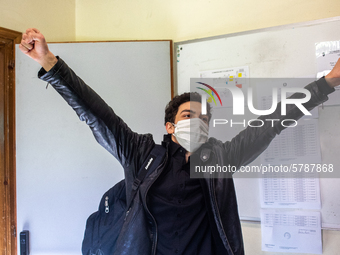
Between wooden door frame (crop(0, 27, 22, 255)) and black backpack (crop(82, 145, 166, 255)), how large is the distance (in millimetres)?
787

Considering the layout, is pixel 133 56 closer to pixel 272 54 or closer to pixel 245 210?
pixel 272 54

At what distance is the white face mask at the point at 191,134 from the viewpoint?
134cm

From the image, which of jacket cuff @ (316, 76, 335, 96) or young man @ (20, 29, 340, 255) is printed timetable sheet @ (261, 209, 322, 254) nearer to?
young man @ (20, 29, 340, 255)

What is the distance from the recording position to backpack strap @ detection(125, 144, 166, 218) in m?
1.20

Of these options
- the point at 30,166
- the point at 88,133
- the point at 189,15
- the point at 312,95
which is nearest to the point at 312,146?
the point at 312,95

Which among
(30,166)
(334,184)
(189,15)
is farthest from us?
(189,15)

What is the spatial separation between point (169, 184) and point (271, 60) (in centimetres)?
99

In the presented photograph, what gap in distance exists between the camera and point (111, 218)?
1.32 metres

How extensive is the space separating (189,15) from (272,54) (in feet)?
2.26

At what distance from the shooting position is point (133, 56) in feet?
6.29

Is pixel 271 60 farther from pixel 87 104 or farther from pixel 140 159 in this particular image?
pixel 87 104

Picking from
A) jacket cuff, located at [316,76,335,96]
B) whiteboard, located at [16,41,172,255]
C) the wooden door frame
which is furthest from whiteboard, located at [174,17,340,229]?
the wooden door frame

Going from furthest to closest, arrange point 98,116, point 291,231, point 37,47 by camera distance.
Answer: point 291,231
point 98,116
point 37,47

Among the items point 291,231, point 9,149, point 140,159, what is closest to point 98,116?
point 140,159
